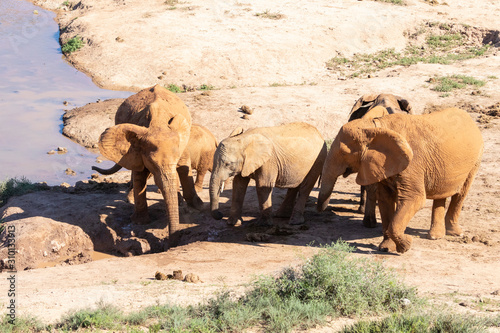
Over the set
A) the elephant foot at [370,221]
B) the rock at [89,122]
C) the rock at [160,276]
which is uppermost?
the rock at [160,276]

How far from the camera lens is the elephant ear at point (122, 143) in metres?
9.88

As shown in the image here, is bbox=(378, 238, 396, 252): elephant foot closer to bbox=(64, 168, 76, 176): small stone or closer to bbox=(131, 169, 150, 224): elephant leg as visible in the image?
bbox=(131, 169, 150, 224): elephant leg

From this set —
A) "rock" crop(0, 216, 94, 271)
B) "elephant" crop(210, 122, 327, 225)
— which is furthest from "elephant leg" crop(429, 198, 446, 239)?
"rock" crop(0, 216, 94, 271)

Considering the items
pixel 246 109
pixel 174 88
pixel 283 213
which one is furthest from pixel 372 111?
pixel 174 88

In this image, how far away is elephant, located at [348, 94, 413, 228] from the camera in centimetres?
952

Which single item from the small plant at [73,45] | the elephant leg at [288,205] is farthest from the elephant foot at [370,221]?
the small plant at [73,45]

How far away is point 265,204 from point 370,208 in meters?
1.62

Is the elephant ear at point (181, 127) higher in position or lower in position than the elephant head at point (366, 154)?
lower

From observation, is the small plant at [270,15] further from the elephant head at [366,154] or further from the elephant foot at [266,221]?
the elephant head at [366,154]

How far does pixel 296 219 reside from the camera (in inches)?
394

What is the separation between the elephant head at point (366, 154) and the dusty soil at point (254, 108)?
3.58ft

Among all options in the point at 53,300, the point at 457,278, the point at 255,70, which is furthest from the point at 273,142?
the point at 255,70

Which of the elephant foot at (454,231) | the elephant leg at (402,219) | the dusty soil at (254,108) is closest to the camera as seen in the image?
the dusty soil at (254,108)

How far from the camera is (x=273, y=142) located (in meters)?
9.83
